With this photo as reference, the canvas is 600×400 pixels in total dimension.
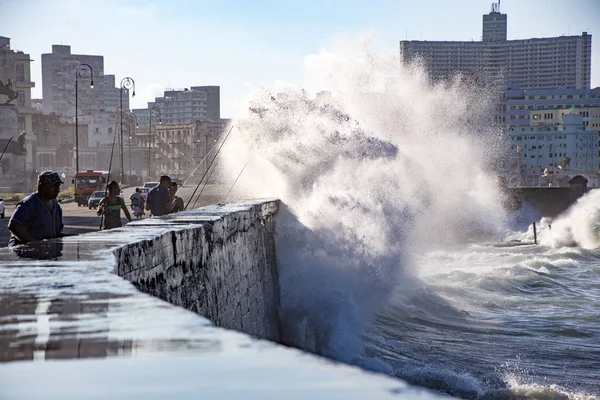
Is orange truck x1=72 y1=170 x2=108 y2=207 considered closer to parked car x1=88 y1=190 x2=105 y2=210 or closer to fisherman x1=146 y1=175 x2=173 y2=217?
parked car x1=88 y1=190 x2=105 y2=210

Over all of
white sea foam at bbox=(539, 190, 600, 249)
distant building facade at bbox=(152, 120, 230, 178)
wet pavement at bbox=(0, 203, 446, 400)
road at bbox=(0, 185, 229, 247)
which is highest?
distant building facade at bbox=(152, 120, 230, 178)

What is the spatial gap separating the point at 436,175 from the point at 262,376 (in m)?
46.1

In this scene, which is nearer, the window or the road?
the road

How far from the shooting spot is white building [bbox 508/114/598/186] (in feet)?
512

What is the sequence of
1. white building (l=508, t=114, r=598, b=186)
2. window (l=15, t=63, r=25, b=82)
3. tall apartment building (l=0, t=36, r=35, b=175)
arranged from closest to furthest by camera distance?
tall apartment building (l=0, t=36, r=35, b=175) → window (l=15, t=63, r=25, b=82) → white building (l=508, t=114, r=598, b=186)

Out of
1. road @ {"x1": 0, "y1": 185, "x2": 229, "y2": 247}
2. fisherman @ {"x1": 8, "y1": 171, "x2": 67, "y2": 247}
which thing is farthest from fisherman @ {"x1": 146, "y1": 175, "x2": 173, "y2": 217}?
road @ {"x1": 0, "y1": 185, "x2": 229, "y2": 247}

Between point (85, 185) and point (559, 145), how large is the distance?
12195cm

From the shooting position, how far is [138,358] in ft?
7.57

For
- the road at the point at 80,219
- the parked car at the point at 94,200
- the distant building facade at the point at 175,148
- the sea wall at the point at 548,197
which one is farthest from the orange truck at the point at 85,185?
the distant building facade at the point at 175,148

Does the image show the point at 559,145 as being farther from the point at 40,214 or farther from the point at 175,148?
the point at 40,214

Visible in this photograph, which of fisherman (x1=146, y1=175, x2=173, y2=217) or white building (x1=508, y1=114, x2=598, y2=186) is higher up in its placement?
white building (x1=508, y1=114, x2=598, y2=186)

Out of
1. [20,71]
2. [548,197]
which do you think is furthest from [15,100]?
[548,197]

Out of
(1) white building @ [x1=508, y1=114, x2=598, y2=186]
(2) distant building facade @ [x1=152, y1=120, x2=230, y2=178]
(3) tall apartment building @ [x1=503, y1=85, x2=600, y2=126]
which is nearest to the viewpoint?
(2) distant building facade @ [x1=152, y1=120, x2=230, y2=178]

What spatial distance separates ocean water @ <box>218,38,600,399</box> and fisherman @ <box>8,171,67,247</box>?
5427 millimetres
